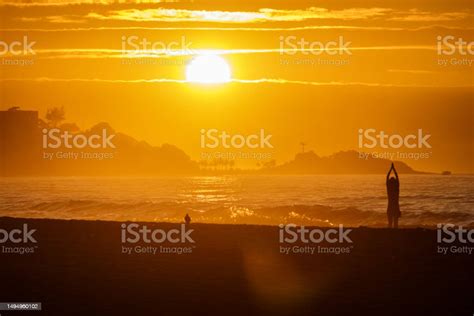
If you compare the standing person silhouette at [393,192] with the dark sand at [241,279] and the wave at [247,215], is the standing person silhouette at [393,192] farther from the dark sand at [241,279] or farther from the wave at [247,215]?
the wave at [247,215]

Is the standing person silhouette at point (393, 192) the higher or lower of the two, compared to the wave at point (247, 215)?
higher

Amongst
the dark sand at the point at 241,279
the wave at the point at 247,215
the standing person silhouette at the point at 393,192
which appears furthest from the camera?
the wave at the point at 247,215

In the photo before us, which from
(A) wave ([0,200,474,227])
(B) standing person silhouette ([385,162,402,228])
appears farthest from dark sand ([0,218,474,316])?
(A) wave ([0,200,474,227])

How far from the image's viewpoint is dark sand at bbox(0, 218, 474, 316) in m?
15.1

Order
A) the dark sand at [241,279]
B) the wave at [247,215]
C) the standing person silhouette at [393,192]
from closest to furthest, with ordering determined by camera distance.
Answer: the dark sand at [241,279] → the standing person silhouette at [393,192] → the wave at [247,215]

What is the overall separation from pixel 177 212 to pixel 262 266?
62.6 metres

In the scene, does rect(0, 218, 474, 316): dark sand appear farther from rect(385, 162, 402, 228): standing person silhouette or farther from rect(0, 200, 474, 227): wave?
rect(0, 200, 474, 227): wave

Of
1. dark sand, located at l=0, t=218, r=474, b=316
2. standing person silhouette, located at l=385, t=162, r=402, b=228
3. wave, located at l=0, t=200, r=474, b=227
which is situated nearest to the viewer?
dark sand, located at l=0, t=218, r=474, b=316

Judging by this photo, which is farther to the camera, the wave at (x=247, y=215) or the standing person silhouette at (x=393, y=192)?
the wave at (x=247, y=215)

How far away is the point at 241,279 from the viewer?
18109mm

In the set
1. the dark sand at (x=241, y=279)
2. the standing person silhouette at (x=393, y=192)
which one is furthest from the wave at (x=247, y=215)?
the dark sand at (x=241, y=279)

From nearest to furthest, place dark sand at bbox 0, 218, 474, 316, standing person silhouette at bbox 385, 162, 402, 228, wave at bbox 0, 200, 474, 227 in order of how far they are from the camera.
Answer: dark sand at bbox 0, 218, 474, 316, standing person silhouette at bbox 385, 162, 402, 228, wave at bbox 0, 200, 474, 227

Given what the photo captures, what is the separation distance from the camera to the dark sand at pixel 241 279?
15078 millimetres

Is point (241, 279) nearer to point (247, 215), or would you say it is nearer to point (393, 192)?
point (393, 192)
